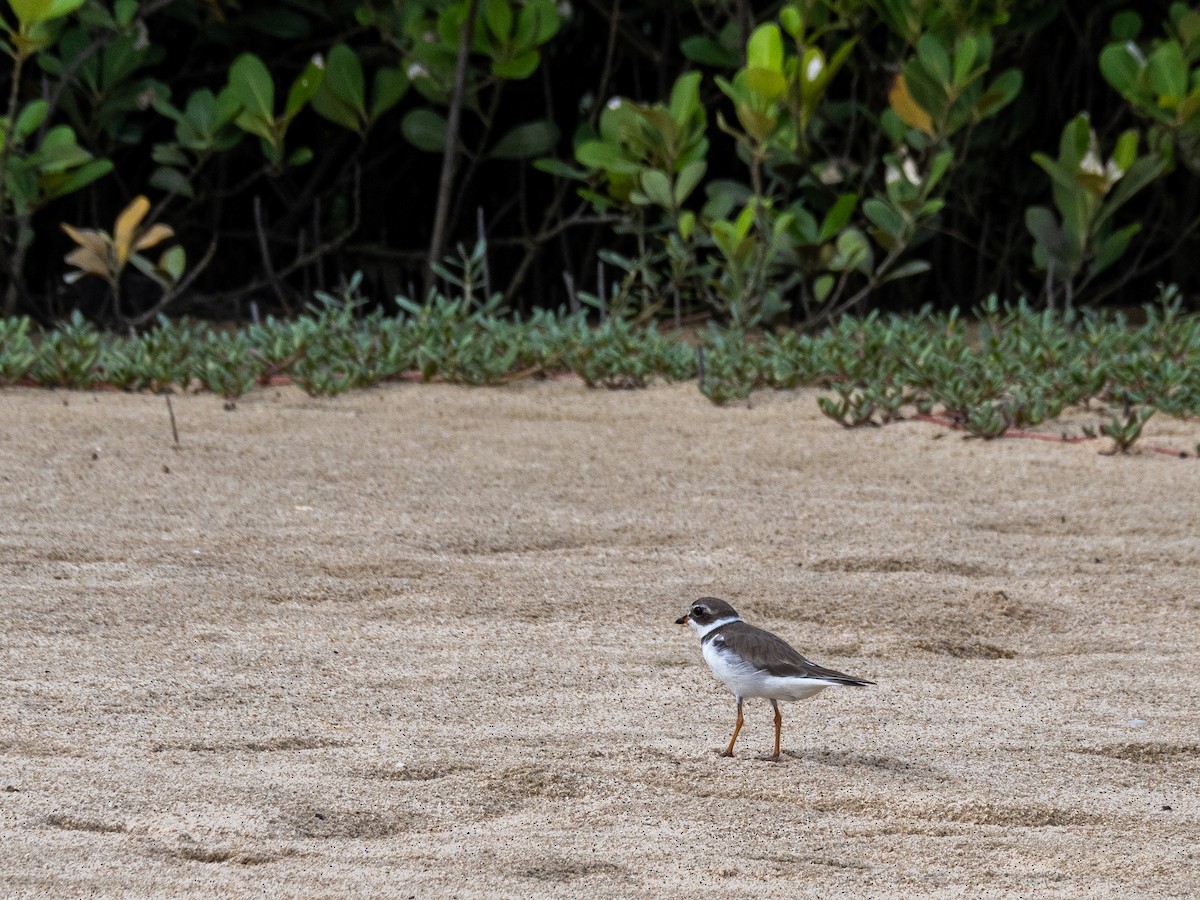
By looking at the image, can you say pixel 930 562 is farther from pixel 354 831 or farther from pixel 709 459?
pixel 354 831

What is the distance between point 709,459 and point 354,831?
8.10 ft

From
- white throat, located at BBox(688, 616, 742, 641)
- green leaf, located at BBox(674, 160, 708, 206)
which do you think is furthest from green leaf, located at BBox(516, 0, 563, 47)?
white throat, located at BBox(688, 616, 742, 641)

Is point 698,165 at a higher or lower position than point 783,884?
higher

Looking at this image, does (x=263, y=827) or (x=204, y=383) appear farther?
(x=204, y=383)

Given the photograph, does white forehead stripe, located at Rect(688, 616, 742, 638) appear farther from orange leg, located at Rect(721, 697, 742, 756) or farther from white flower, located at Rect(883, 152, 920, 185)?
white flower, located at Rect(883, 152, 920, 185)

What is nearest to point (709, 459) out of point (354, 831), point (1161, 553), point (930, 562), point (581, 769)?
point (930, 562)

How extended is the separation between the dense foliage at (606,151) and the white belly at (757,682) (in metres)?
3.35

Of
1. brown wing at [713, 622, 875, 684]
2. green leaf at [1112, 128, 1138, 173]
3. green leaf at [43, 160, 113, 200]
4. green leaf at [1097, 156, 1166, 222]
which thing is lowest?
brown wing at [713, 622, 875, 684]

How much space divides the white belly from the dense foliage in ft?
11.0

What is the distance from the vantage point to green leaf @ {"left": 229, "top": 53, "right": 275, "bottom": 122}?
6.39 metres

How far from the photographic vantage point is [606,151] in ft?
21.2

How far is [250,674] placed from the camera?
9.72ft

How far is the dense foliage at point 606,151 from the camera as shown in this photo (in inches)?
245

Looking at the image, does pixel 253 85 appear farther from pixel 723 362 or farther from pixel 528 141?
pixel 723 362
